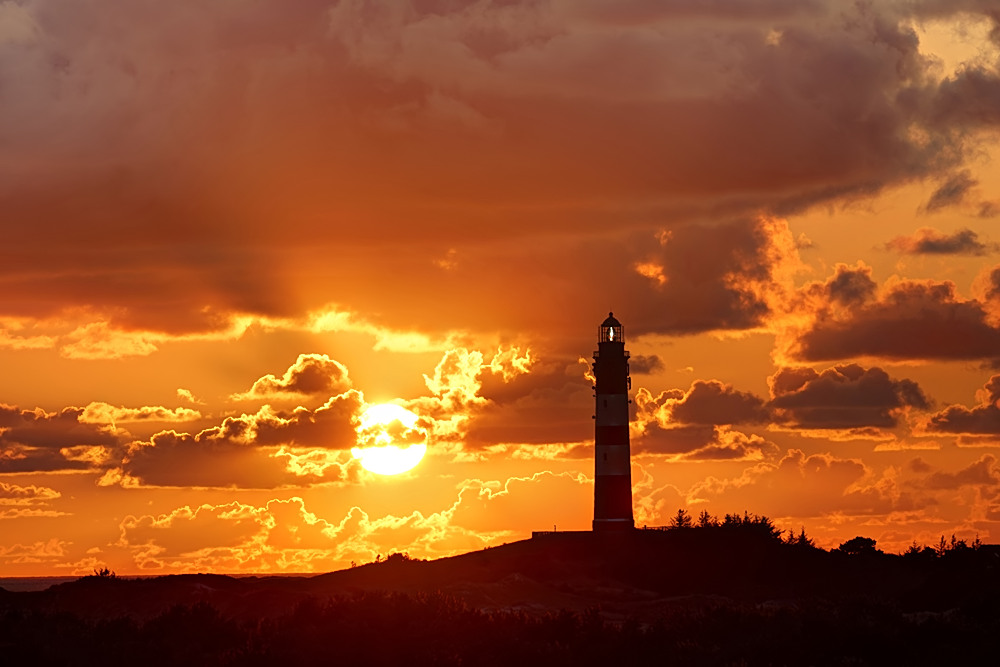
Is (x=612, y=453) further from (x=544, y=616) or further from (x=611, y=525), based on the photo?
(x=544, y=616)

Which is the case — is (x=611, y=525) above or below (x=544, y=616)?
above

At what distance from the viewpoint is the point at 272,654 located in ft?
155

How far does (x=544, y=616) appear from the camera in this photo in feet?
170

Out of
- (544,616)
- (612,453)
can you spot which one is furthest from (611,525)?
(544,616)

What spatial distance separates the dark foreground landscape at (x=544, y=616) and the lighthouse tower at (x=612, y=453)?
2885 mm

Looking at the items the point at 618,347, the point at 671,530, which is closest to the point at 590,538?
the point at 671,530

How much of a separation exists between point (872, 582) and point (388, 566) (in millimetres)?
23522

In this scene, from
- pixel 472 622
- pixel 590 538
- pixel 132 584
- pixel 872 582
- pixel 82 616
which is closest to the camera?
pixel 472 622

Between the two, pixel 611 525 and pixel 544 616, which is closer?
pixel 544 616

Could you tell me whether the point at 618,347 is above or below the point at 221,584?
above

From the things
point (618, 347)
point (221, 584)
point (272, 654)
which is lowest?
point (272, 654)

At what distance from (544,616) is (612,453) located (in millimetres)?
28671

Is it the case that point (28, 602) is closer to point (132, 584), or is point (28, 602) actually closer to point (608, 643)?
point (132, 584)

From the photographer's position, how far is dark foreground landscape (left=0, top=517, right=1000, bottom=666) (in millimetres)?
45250
